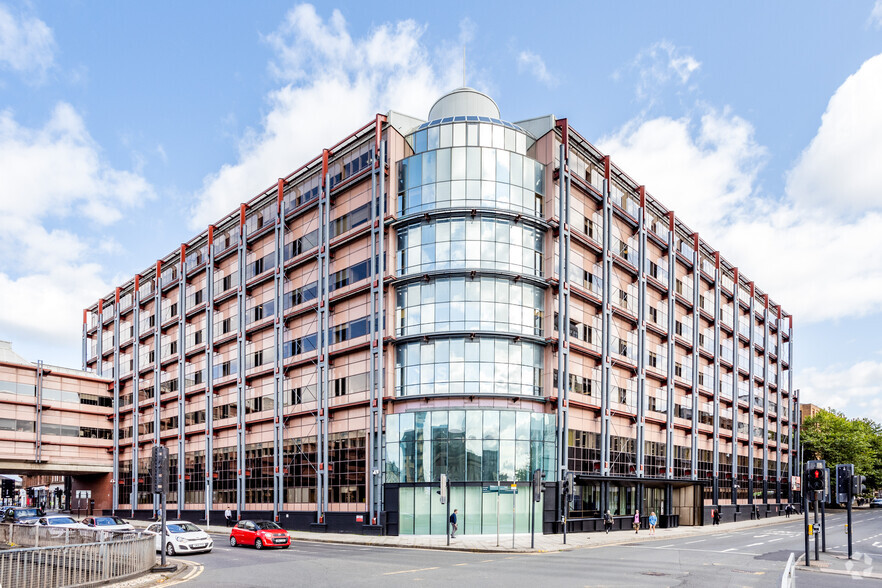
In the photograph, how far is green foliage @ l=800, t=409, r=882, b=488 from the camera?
91750 mm

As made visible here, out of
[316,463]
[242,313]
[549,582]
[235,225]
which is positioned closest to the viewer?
[549,582]

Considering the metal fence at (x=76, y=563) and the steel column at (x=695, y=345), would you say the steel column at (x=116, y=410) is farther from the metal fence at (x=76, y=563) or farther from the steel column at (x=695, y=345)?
the metal fence at (x=76, y=563)

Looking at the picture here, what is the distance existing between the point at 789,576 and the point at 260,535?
76.7ft

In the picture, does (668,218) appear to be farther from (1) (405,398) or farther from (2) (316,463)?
(2) (316,463)

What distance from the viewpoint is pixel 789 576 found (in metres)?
23.1

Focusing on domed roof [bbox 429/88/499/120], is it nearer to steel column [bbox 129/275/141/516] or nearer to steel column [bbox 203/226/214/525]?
steel column [bbox 203/226/214/525]

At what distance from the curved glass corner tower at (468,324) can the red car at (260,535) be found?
35.3 ft

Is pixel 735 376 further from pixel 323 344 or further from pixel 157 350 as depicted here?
pixel 157 350

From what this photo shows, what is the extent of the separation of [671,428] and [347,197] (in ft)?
112

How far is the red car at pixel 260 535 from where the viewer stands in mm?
35125

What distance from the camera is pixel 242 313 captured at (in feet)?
205

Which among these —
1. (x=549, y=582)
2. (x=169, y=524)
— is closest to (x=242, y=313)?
(x=169, y=524)

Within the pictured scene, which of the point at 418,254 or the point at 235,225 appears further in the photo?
the point at 235,225

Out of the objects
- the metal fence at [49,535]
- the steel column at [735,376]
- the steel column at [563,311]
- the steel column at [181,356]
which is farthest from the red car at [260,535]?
the steel column at [735,376]
